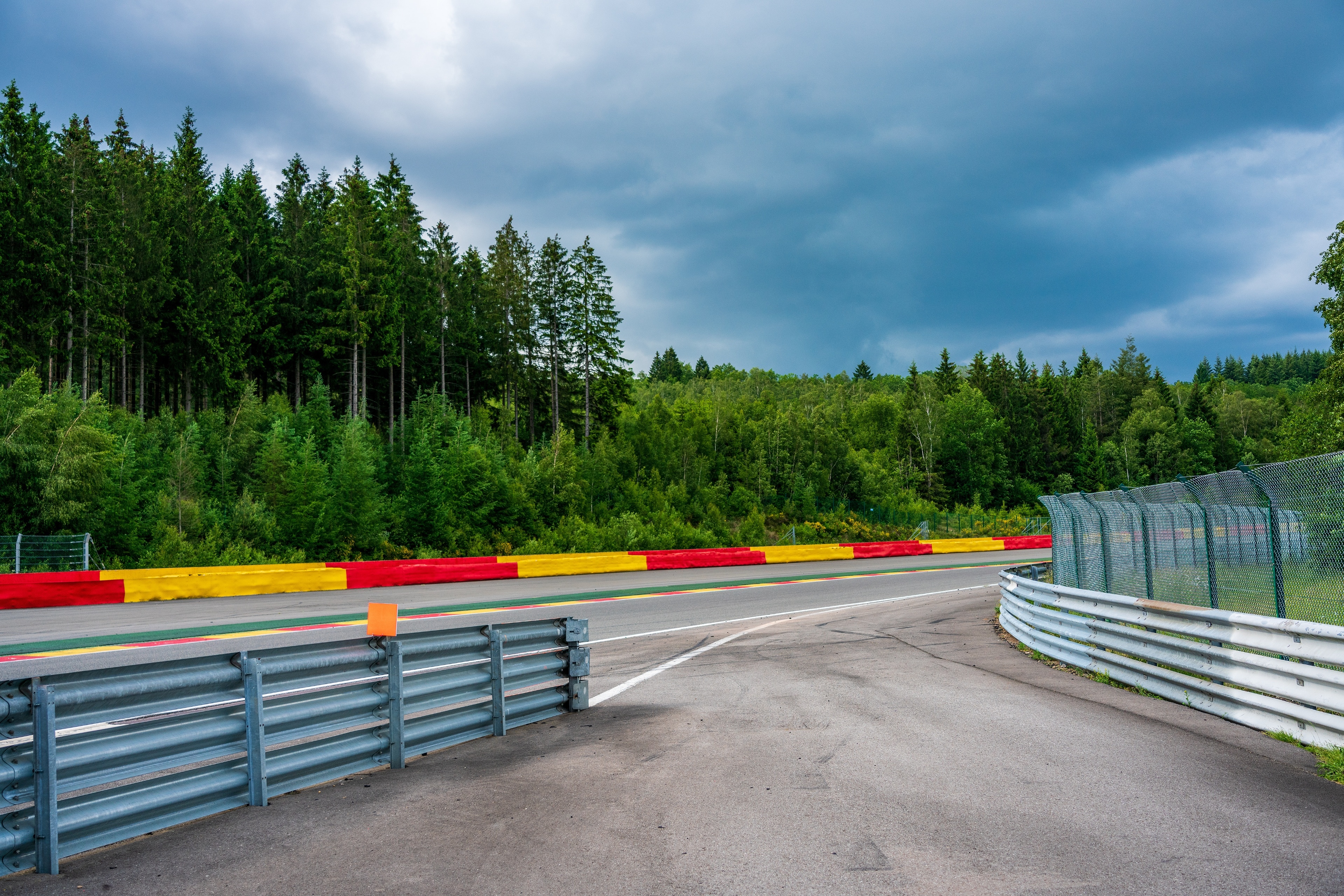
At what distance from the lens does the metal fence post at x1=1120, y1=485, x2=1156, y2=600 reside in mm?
10078

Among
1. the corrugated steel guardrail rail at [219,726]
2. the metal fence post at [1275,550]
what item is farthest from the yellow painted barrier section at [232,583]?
the metal fence post at [1275,550]

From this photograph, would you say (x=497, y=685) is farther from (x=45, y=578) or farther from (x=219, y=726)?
(x=45, y=578)

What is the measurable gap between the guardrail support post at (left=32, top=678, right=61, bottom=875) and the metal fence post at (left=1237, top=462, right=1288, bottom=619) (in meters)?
8.74

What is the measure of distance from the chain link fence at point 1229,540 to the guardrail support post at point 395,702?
664cm

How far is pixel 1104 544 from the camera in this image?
37.0 feet

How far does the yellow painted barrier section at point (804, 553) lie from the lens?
33.9m

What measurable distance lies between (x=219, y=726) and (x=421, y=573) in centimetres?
Answer: 1932

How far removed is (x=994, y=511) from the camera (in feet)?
264

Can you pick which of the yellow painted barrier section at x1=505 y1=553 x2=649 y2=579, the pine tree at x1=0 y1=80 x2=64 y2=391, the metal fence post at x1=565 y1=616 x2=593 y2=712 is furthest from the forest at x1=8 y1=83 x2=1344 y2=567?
the metal fence post at x1=565 y1=616 x2=593 y2=712

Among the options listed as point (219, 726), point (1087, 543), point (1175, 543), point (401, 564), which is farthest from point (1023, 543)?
point (219, 726)

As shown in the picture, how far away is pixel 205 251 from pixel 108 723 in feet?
184

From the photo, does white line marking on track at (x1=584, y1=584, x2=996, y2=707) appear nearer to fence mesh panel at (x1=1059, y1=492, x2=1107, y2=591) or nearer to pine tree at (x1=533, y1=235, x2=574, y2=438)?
fence mesh panel at (x1=1059, y1=492, x2=1107, y2=591)

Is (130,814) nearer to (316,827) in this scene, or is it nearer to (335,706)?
(316,827)

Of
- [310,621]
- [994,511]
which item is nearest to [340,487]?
[310,621]
